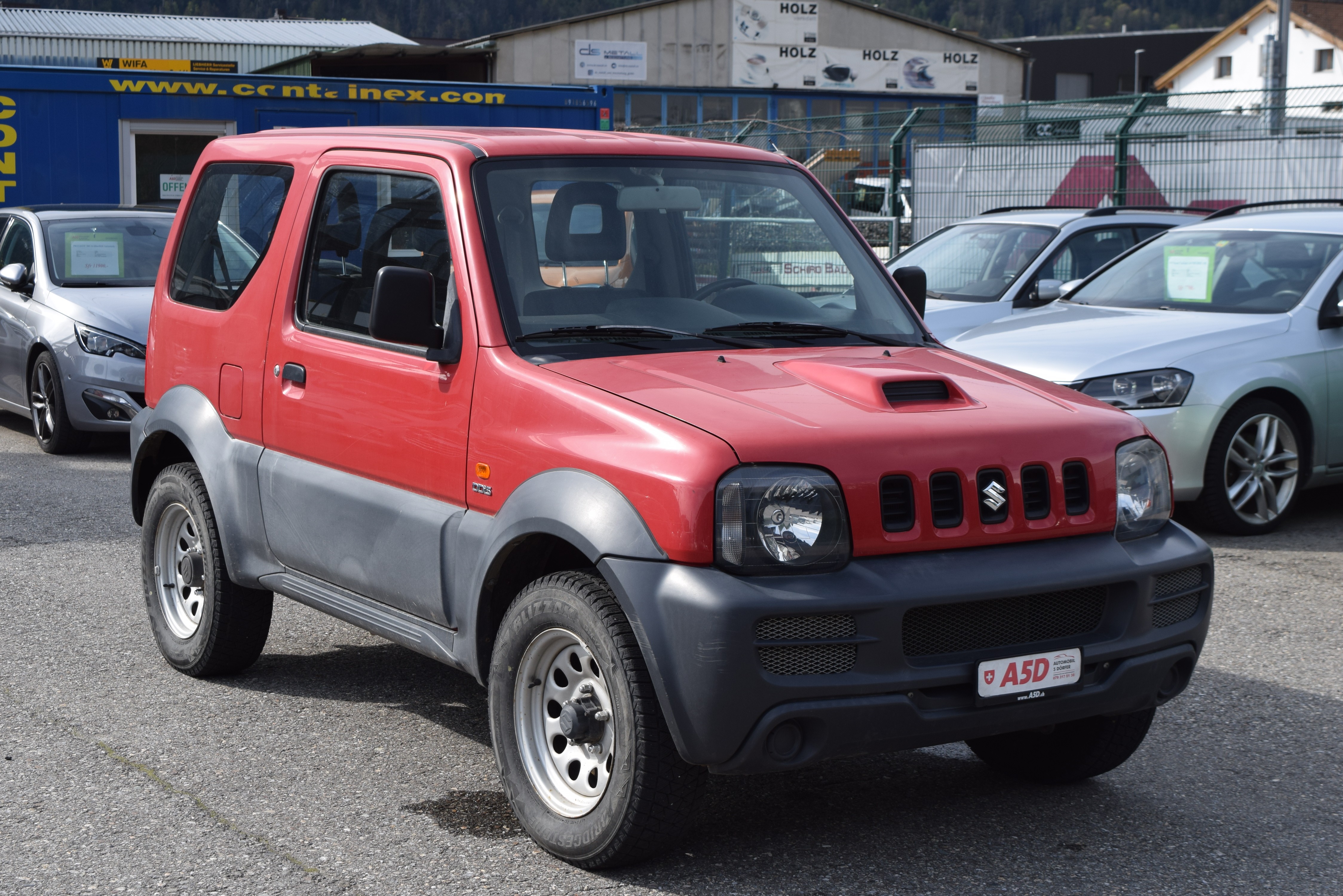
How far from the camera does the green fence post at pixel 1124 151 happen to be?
48.0 ft

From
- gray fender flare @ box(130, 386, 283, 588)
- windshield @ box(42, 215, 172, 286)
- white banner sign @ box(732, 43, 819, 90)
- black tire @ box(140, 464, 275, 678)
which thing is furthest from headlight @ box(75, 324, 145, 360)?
white banner sign @ box(732, 43, 819, 90)

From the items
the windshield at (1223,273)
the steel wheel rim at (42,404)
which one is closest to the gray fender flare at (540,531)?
the windshield at (1223,273)

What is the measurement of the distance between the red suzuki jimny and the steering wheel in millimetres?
14

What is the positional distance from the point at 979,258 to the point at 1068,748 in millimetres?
7531

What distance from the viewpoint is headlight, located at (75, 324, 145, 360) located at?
10453 mm

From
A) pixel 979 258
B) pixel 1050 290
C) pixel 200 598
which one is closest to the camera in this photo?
pixel 200 598

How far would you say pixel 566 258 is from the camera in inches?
169

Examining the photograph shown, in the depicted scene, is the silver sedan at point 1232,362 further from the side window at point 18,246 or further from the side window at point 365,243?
the side window at point 18,246

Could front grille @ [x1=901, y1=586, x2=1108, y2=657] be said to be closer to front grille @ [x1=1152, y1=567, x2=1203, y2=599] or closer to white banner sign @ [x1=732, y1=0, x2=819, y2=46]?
front grille @ [x1=1152, y1=567, x2=1203, y2=599]

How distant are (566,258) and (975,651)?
1.59 m

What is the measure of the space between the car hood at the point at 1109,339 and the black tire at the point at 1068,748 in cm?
346

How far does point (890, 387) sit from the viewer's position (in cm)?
384

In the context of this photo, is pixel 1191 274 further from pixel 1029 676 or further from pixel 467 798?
pixel 467 798

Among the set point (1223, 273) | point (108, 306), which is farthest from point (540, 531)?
point (108, 306)
